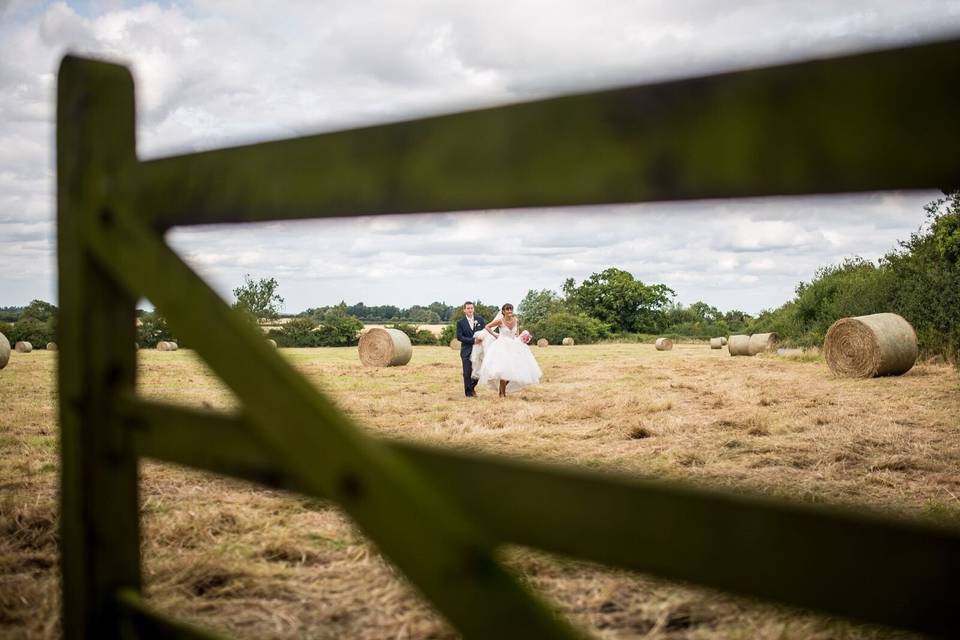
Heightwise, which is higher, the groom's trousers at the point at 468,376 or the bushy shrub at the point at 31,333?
the bushy shrub at the point at 31,333

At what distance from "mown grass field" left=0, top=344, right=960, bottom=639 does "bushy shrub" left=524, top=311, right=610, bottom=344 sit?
2994 cm

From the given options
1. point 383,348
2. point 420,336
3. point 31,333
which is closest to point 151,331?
point 31,333

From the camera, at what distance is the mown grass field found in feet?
9.08

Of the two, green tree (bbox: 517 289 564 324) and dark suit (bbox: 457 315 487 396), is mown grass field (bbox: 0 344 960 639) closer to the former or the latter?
dark suit (bbox: 457 315 487 396)

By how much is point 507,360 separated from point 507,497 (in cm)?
1053

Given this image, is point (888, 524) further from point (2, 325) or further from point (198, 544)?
point (2, 325)

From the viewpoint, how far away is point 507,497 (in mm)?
1205

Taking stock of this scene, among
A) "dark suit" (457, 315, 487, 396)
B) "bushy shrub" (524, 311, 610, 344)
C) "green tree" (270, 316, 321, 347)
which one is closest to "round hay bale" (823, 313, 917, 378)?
"dark suit" (457, 315, 487, 396)

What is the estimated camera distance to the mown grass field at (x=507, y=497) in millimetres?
2768

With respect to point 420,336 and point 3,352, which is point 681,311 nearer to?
point 420,336

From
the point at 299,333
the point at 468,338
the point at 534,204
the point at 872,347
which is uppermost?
the point at 299,333

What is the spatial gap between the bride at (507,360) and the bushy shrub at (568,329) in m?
28.7

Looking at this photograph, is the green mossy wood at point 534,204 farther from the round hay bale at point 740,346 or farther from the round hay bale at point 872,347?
the round hay bale at point 740,346

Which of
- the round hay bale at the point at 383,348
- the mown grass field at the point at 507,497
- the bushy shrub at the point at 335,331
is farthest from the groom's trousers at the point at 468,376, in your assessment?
the bushy shrub at the point at 335,331
